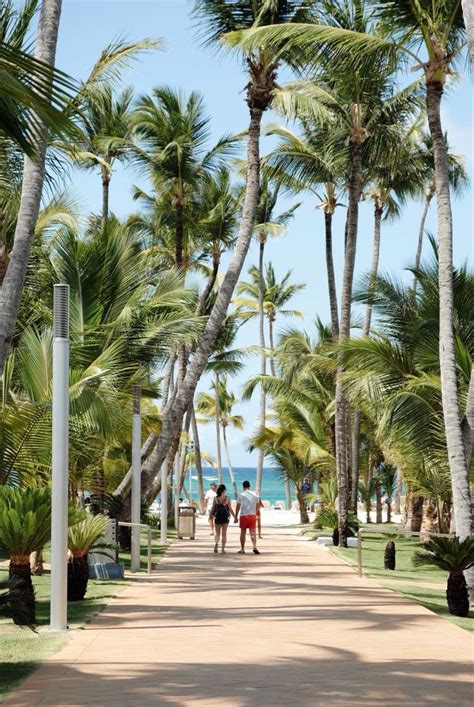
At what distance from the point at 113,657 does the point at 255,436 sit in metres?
32.8

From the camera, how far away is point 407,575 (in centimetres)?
1919

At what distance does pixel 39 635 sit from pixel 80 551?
10.9ft

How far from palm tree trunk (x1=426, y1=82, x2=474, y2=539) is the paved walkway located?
5.66 feet

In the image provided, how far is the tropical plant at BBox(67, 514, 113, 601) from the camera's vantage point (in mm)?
13812

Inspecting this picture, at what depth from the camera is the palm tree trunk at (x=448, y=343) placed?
15625 mm

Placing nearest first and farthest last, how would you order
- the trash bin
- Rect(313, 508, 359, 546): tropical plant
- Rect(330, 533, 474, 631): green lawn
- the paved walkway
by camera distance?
the paved walkway < Rect(330, 533, 474, 631): green lawn < Rect(313, 508, 359, 546): tropical plant < the trash bin

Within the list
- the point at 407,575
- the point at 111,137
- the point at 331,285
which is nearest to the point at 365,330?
the point at 331,285

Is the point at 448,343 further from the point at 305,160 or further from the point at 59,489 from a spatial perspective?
the point at 305,160

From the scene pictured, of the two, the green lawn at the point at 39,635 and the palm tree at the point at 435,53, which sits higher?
the palm tree at the point at 435,53

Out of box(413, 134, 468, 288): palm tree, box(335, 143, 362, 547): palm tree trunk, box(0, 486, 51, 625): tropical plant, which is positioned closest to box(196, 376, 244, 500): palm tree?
box(413, 134, 468, 288): palm tree

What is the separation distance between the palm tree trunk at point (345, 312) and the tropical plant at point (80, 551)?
1222 cm

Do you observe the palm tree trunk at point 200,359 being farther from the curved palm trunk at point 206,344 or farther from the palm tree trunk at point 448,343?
the palm tree trunk at point 448,343

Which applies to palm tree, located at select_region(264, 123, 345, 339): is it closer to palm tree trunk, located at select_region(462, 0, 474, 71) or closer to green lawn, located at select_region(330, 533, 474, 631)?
green lawn, located at select_region(330, 533, 474, 631)

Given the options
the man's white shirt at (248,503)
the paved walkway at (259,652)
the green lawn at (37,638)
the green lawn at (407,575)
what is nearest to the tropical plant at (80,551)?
the green lawn at (37,638)
